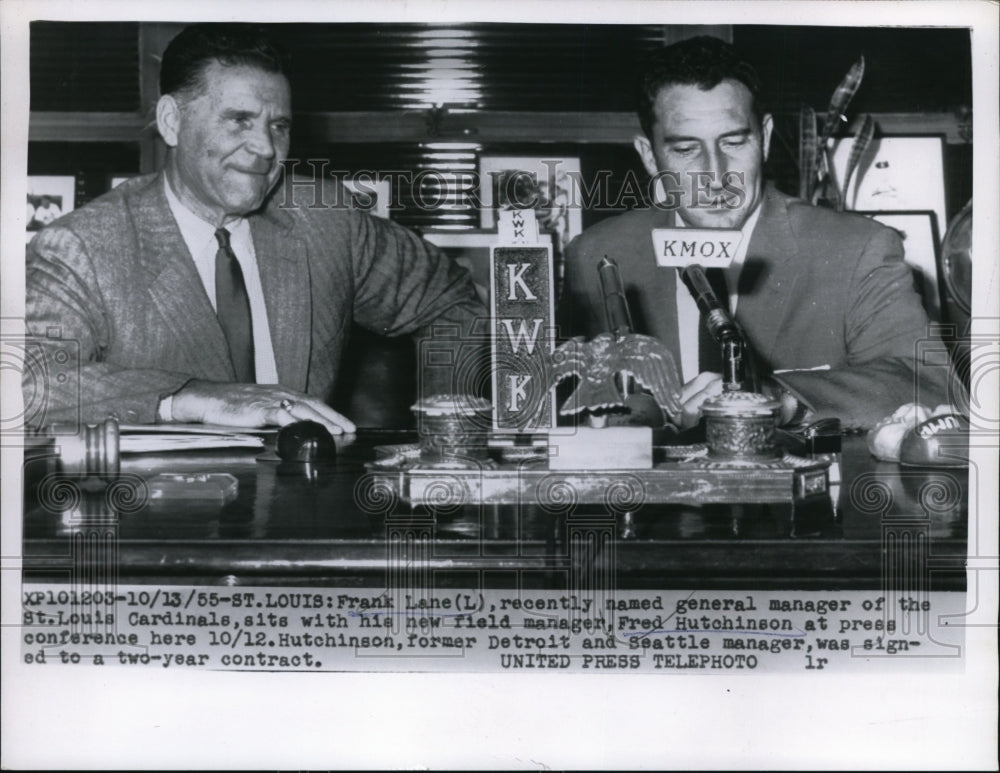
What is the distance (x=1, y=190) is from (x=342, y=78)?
0.79 m

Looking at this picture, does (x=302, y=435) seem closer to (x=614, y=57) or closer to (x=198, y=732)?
(x=198, y=732)

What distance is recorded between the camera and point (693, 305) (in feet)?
8.32

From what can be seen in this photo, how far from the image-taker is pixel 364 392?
251 cm

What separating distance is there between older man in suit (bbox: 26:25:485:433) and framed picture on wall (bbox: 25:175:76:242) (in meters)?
0.03

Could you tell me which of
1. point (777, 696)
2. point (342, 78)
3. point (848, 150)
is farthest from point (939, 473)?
point (342, 78)

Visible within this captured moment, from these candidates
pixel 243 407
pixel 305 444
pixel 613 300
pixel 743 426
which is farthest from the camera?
pixel 243 407

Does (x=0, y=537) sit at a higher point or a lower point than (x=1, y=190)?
lower

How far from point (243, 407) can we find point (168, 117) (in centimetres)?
70

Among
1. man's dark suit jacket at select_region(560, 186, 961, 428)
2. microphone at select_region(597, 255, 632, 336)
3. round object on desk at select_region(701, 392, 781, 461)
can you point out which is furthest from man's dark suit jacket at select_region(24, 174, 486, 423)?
round object on desk at select_region(701, 392, 781, 461)

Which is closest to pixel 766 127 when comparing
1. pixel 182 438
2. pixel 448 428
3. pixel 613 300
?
pixel 613 300

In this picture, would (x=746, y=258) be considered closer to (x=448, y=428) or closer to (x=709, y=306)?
(x=709, y=306)

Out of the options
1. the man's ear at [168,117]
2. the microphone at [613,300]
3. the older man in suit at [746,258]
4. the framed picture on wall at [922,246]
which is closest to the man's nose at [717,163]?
the older man in suit at [746,258]

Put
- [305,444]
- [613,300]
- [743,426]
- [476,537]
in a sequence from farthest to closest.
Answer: [305,444]
[613,300]
[743,426]
[476,537]

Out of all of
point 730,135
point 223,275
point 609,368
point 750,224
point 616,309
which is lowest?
point 609,368
